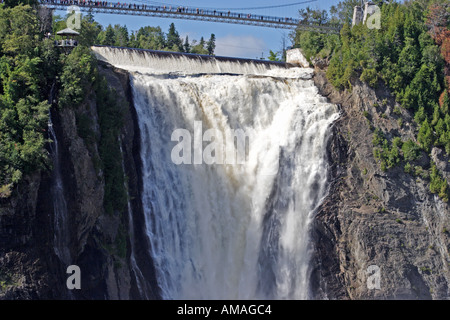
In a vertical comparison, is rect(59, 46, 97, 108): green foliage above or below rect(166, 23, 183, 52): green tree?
below

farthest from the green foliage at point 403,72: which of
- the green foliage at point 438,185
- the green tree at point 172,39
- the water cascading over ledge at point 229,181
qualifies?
the green tree at point 172,39

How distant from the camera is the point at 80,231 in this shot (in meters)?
41.3

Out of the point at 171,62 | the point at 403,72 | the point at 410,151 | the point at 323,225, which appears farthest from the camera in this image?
the point at 403,72

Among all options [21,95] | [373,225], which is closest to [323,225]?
[373,225]

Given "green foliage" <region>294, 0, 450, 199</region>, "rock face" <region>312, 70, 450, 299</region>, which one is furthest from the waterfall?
"green foliage" <region>294, 0, 450, 199</region>

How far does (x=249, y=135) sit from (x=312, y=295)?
34.0 ft

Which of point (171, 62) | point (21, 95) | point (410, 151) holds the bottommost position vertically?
point (410, 151)

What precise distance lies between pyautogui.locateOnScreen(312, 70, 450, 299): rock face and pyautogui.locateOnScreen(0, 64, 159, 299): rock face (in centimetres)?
1178

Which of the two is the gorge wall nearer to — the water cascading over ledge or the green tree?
the water cascading over ledge

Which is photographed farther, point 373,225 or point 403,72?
point 403,72

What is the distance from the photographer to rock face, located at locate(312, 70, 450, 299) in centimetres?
5128

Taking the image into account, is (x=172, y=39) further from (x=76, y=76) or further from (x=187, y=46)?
(x=76, y=76)

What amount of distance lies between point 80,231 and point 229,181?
12.1m

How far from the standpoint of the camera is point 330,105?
55.6m
